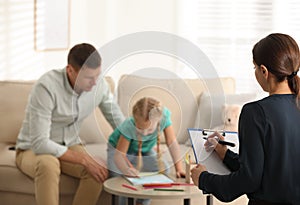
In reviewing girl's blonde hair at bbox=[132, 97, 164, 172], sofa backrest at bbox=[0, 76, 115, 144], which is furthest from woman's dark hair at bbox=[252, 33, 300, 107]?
sofa backrest at bbox=[0, 76, 115, 144]

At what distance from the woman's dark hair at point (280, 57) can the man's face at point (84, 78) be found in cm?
127

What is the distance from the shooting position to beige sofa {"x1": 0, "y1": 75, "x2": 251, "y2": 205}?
124 inches

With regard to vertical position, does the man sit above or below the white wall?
below

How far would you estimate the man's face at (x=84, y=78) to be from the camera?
3.06m

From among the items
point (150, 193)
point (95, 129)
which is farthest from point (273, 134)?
point (95, 129)

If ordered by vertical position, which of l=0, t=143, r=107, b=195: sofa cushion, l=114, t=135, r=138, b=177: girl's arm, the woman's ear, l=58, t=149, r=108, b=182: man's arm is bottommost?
l=0, t=143, r=107, b=195: sofa cushion

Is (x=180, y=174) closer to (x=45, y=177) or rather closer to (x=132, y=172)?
(x=132, y=172)

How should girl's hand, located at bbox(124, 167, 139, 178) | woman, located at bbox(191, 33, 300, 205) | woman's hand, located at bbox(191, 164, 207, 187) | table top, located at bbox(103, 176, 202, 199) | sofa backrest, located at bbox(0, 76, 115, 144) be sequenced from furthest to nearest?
sofa backrest, located at bbox(0, 76, 115, 144), girl's hand, located at bbox(124, 167, 139, 178), table top, located at bbox(103, 176, 202, 199), woman's hand, located at bbox(191, 164, 207, 187), woman, located at bbox(191, 33, 300, 205)

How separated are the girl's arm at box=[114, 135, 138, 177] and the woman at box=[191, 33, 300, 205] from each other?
1.19 m

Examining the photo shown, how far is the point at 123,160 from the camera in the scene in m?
3.04

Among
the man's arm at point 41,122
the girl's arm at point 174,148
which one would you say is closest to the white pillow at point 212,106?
the girl's arm at point 174,148

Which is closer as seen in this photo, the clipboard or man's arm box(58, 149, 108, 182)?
the clipboard

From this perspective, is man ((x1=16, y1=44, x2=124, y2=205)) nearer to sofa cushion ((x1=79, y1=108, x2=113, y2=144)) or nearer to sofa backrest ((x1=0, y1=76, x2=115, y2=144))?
sofa cushion ((x1=79, y1=108, x2=113, y2=144))

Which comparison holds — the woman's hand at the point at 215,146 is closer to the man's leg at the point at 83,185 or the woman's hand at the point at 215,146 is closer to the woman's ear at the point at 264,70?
the woman's ear at the point at 264,70
